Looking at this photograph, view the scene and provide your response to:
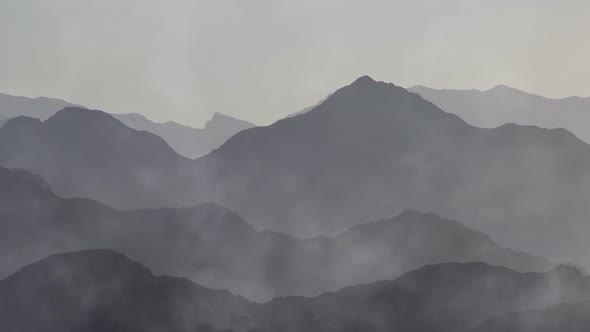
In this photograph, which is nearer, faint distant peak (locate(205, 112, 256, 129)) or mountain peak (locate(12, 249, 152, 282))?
mountain peak (locate(12, 249, 152, 282))

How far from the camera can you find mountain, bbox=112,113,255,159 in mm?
81812

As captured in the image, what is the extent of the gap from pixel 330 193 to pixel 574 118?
137 ft

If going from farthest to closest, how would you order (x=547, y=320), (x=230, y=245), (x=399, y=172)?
(x=399, y=172) → (x=230, y=245) → (x=547, y=320)

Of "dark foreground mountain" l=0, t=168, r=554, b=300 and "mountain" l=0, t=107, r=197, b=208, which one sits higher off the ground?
"mountain" l=0, t=107, r=197, b=208

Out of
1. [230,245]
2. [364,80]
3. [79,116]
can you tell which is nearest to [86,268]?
[230,245]

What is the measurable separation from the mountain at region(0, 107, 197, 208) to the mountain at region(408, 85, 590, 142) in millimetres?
40826

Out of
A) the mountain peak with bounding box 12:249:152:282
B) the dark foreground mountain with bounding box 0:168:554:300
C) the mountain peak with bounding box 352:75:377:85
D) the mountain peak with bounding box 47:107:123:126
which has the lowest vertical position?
the mountain peak with bounding box 12:249:152:282

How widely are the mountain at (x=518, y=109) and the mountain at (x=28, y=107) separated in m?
58.6

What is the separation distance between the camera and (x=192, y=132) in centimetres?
8925

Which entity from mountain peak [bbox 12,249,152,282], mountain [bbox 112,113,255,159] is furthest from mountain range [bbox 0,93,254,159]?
mountain peak [bbox 12,249,152,282]

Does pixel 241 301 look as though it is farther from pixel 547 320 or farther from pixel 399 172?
pixel 399 172

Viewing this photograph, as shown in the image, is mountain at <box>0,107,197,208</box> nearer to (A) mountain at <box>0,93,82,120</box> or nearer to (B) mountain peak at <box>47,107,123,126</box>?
(B) mountain peak at <box>47,107,123,126</box>

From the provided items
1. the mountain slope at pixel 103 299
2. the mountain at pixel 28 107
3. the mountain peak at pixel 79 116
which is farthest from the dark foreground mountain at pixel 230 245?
the mountain at pixel 28 107

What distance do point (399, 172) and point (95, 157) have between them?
4164 centimetres
